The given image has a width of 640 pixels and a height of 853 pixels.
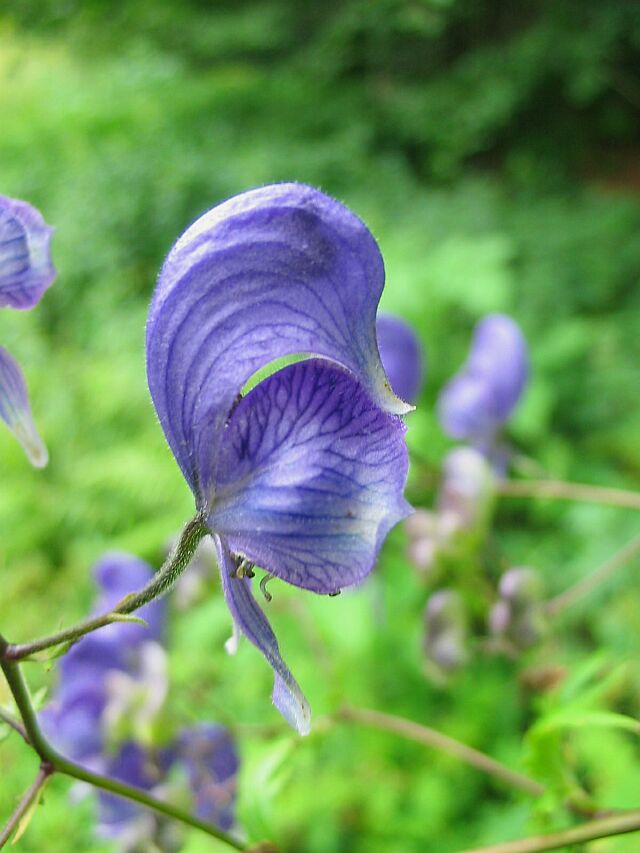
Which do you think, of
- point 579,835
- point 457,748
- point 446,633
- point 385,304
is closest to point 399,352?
point 446,633

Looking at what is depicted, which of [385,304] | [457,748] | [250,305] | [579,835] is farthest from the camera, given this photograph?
[385,304]

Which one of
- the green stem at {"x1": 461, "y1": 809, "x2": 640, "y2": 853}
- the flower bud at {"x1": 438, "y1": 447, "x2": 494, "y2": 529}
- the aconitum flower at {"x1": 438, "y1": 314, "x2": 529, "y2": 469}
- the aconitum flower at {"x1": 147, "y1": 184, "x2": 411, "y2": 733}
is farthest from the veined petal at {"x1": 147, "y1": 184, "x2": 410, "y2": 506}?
the aconitum flower at {"x1": 438, "y1": 314, "x2": 529, "y2": 469}

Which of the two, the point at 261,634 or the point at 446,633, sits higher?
the point at 261,634

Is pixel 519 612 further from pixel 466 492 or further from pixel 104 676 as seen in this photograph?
pixel 104 676

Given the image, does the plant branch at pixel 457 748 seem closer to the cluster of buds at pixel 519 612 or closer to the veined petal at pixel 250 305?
the cluster of buds at pixel 519 612

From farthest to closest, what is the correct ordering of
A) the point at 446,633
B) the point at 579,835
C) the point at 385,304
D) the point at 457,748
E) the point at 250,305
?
1. the point at 385,304
2. the point at 446,633
3. the point at 457,748
4. the point at 579,835
5. the point at 250,305

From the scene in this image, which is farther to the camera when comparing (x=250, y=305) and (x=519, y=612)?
(x=519, y=612)

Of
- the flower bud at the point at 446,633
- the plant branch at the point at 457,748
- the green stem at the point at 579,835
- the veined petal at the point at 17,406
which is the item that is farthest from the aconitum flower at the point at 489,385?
the veined petal at the point at 17,406
